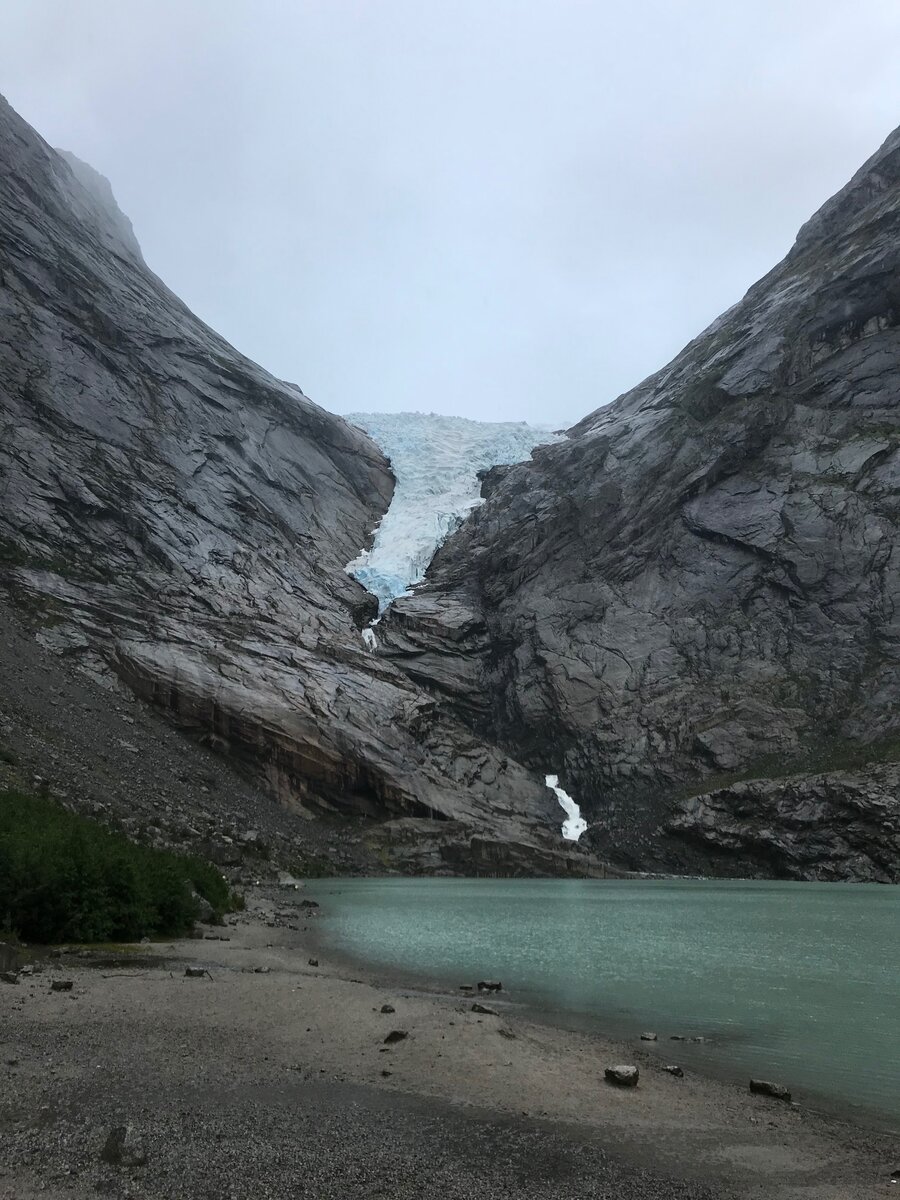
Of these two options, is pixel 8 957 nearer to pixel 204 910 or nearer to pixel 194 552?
pixel 204 910

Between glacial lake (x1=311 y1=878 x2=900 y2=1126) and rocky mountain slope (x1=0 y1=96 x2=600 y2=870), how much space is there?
20.3m

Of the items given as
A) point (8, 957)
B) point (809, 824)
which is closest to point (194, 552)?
point (809, 824)

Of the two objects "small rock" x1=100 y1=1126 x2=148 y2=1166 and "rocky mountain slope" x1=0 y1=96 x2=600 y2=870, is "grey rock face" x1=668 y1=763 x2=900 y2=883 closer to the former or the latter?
"rocky mountain slope" x1=0 y1=96 x2=600 y2=870

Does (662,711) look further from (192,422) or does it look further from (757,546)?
(192,422)

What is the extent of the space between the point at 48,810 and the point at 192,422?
69.4m

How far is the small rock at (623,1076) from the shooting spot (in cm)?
998

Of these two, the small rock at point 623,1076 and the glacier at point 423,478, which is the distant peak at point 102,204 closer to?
the glacier at point 423,478

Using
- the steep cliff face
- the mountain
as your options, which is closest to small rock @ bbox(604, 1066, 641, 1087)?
the mountain

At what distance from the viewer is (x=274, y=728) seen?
58875 mm

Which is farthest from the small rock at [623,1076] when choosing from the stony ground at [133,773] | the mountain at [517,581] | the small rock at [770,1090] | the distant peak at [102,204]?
the distant peak at [102,204]

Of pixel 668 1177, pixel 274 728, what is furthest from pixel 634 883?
pixel 668 1177

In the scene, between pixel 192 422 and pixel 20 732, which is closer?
pixel 20 732

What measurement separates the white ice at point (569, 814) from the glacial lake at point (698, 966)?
27630 millimetres

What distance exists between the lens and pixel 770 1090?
1003 centimetres
